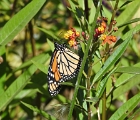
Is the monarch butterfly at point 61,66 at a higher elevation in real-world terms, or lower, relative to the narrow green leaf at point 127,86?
higher

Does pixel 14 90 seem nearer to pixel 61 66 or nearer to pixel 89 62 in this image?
pixel 61 66

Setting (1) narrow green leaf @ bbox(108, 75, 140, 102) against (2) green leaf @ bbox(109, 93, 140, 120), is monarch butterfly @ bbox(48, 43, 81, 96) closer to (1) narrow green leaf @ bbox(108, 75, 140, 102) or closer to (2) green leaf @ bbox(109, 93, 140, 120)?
(2) green leaf @ bbox(109, 93, 140, 120)

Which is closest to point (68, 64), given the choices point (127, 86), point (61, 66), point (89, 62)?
point (61, 66)

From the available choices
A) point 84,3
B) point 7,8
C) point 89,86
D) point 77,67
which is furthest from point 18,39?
point 89,86

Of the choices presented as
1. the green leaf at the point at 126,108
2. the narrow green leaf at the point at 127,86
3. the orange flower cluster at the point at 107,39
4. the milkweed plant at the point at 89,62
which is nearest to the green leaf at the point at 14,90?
the milkweed plant at the point at 89,62

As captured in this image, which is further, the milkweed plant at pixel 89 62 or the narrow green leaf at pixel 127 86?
the narrow green leaf at pixel 127 86

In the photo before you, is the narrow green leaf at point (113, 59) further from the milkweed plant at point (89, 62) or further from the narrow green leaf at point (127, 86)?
the narrow green leaf at point (127, 86)
